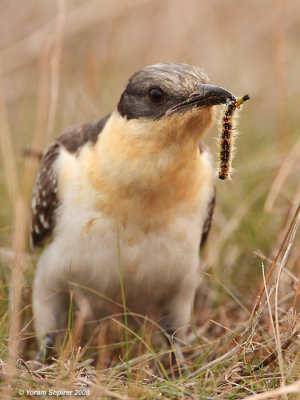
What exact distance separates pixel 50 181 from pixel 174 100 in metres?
1.08

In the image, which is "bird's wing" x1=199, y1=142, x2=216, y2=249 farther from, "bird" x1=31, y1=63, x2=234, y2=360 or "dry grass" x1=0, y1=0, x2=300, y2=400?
"dry grass" x1=0, y1=0, x2=300, y2=400

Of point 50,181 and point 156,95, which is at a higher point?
point 156,95

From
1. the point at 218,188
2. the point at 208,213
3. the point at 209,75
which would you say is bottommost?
the point at 218,188

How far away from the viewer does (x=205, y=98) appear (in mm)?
3088

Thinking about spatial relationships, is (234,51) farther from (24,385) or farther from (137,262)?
(24,385)

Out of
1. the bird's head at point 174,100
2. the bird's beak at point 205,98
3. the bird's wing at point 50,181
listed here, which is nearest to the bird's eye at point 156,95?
the bird's head at point 174,100

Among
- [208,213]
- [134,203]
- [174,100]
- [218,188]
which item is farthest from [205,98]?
[218,188]

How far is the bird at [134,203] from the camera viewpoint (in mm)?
3215

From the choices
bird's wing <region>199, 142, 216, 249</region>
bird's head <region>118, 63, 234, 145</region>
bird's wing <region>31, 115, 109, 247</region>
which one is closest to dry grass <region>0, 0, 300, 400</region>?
bird's wing <region>31, 115, 109, 247</region>

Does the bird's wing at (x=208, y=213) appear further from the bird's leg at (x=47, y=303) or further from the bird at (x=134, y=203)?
the bird's leg at (x=47, y=303)

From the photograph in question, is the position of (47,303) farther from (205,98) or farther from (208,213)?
(205,98)

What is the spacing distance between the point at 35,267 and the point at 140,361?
3.34ft

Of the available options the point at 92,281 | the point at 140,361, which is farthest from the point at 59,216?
the point at 140,361

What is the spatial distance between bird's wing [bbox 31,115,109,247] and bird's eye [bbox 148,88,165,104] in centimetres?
58
